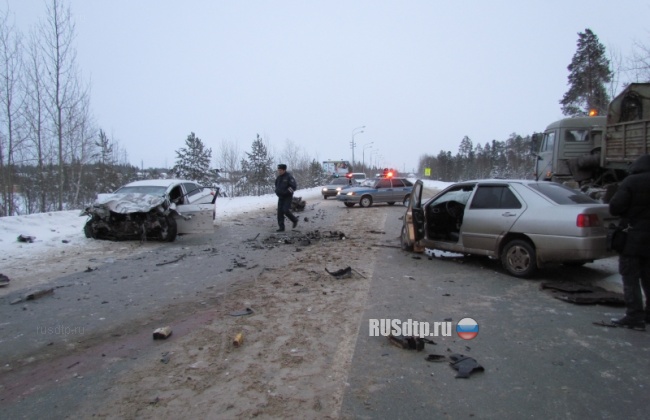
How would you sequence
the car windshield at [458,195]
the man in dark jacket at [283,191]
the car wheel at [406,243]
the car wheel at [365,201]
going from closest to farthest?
the car windshield at [458,195]
the car wheel at [406,243]
the man in dark jacket at [283,191]
the car wheel at [365,201]

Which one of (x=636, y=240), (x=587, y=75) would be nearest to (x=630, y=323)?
(x=636, y=240)

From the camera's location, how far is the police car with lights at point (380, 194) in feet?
73.2

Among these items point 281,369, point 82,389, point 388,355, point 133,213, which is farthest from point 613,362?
point 133,213

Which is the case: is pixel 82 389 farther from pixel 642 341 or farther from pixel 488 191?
pixel 488 191

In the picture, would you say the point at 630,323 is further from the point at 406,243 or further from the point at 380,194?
the point at 380,194

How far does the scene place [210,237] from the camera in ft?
38.1

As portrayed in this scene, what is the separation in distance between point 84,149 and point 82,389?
74.2ft

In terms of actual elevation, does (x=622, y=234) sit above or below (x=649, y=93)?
below

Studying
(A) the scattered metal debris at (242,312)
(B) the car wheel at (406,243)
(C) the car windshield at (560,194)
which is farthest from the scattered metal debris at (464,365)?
(B) the car wheel at (406,243)

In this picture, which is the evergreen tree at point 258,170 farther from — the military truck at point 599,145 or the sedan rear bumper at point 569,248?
the sedan rear bumper at point 569,248

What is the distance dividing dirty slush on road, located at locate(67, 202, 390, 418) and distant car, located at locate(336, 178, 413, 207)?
15485mm

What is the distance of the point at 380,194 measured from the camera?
22609 mm

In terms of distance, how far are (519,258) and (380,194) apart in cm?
1620

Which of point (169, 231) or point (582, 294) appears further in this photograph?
point (169, 231)
